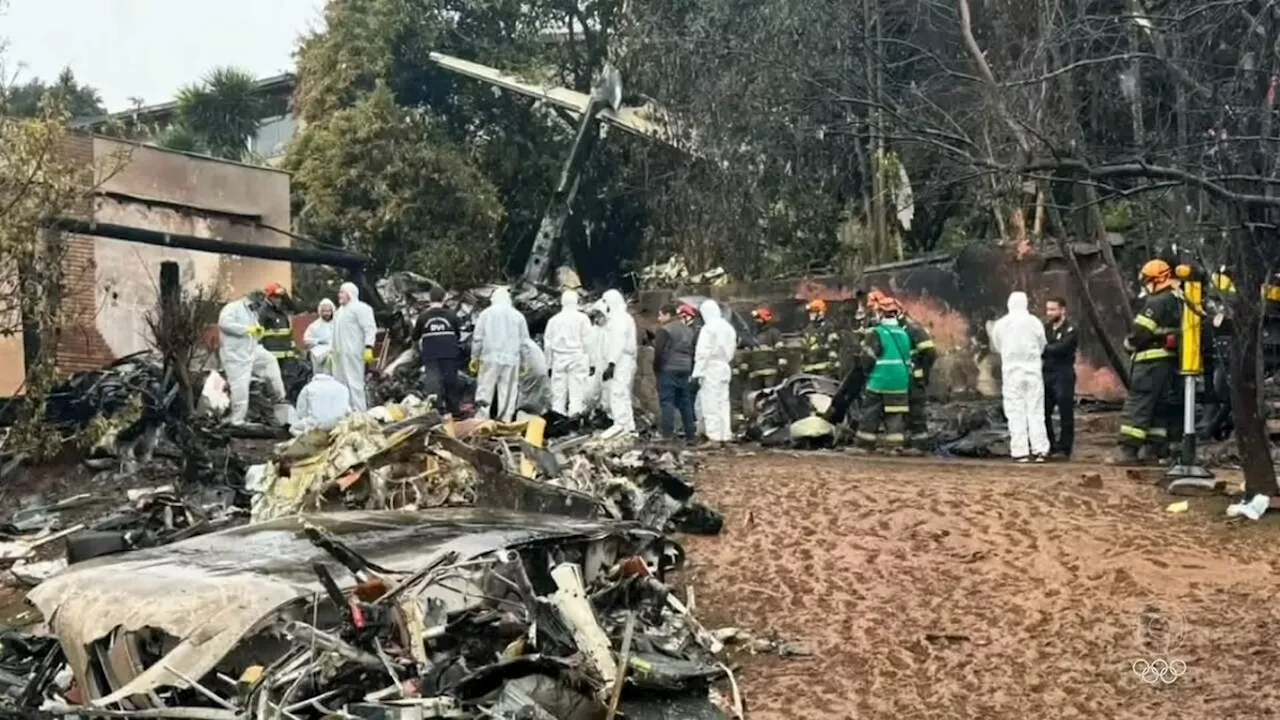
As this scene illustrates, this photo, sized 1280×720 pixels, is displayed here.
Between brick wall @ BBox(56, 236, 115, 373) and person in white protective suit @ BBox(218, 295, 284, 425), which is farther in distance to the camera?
brick wall @ BBox(56, 236, 115, 373)

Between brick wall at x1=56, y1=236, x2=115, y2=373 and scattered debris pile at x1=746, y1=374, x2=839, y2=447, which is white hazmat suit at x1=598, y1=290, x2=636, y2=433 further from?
brick wall at x1=56, y1=236, x2=115, y2=373

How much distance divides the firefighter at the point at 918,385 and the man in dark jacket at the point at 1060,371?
122 centimetres

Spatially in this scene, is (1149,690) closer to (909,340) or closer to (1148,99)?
(909,340)

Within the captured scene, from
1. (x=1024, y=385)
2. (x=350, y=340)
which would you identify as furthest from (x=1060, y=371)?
(x=350, y=340)

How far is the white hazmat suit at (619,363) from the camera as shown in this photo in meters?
15.4

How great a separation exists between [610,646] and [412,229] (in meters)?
21.7

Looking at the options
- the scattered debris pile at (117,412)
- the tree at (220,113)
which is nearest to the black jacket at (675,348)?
the scattered debris pile at (117,412)

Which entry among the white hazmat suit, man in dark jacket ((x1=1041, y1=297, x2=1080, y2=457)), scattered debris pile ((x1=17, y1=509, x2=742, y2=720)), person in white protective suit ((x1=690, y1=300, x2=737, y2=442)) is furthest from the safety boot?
scattered debris pile ((x1=17, y1=509, x2=742, y2=720))

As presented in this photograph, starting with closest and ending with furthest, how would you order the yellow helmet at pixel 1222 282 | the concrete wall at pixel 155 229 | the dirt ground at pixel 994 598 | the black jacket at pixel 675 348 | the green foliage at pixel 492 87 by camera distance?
the dirt ground at pixel 994 598
the yellow helmet at pixel 1222 282
the black jacket at pixel 675 348
the concrete wall at pixel 155 229
the green foliage at pixel 492 87

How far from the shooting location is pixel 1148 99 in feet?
56.2

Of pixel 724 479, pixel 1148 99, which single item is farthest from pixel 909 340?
pixel 1148 99

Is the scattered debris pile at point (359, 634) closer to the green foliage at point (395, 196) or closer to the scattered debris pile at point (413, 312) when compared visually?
the scattered debris pile at point (413, 312)

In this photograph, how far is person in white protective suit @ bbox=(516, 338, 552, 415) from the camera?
15664 millimetres

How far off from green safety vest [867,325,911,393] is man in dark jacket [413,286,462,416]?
464 cm
